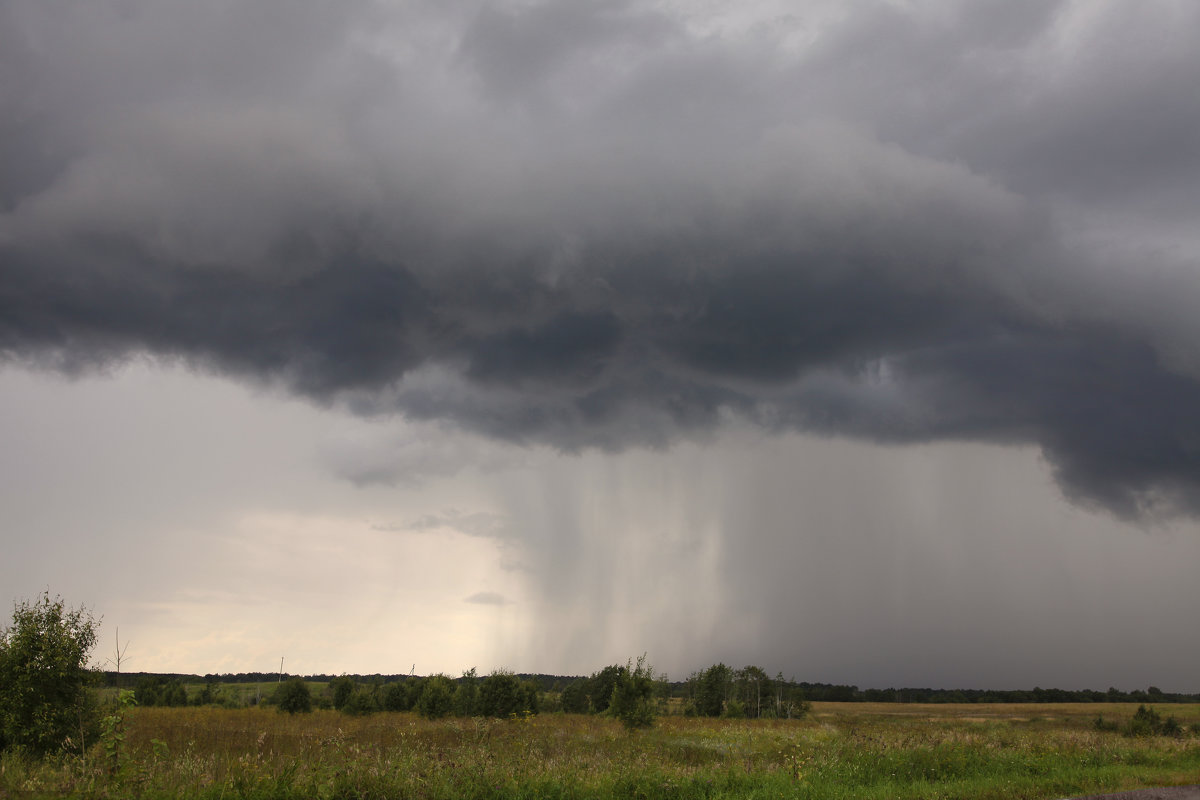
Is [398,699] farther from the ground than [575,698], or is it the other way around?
[398,699]

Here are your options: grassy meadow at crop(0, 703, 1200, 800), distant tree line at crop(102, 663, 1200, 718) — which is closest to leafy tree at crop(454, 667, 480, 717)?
distant tree line at crop(102, 663, 1200, 718)

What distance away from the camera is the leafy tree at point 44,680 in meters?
21.9

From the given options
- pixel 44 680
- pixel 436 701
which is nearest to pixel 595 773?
pixel 44 680

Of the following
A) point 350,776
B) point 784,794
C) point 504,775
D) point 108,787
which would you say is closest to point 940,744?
point 784,794

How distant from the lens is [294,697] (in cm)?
6219

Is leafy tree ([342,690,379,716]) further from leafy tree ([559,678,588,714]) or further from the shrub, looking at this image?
leafy tree ([559,678,588,714])

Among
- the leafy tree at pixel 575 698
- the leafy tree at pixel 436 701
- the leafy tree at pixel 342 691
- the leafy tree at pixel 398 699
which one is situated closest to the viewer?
the leafy tree at pixel 436 701

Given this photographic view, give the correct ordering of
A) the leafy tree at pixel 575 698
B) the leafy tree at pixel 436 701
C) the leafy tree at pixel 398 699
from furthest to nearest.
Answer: the leafy tree at pixel 575 698 → the leafy tree at pixel 398 699 → the leafy tree at pixel 436 701

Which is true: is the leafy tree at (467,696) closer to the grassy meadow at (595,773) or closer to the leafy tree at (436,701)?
the leafy tree at (436,701)

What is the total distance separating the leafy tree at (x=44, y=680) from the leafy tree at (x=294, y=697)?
41.0m

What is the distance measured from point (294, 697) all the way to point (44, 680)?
144 ft

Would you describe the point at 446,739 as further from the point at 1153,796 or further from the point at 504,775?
the point at 1153,796

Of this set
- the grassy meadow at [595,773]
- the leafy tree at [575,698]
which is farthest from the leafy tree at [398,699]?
the grassy meadow at [595,773]

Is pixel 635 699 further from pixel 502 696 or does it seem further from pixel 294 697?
pixel 294 697
